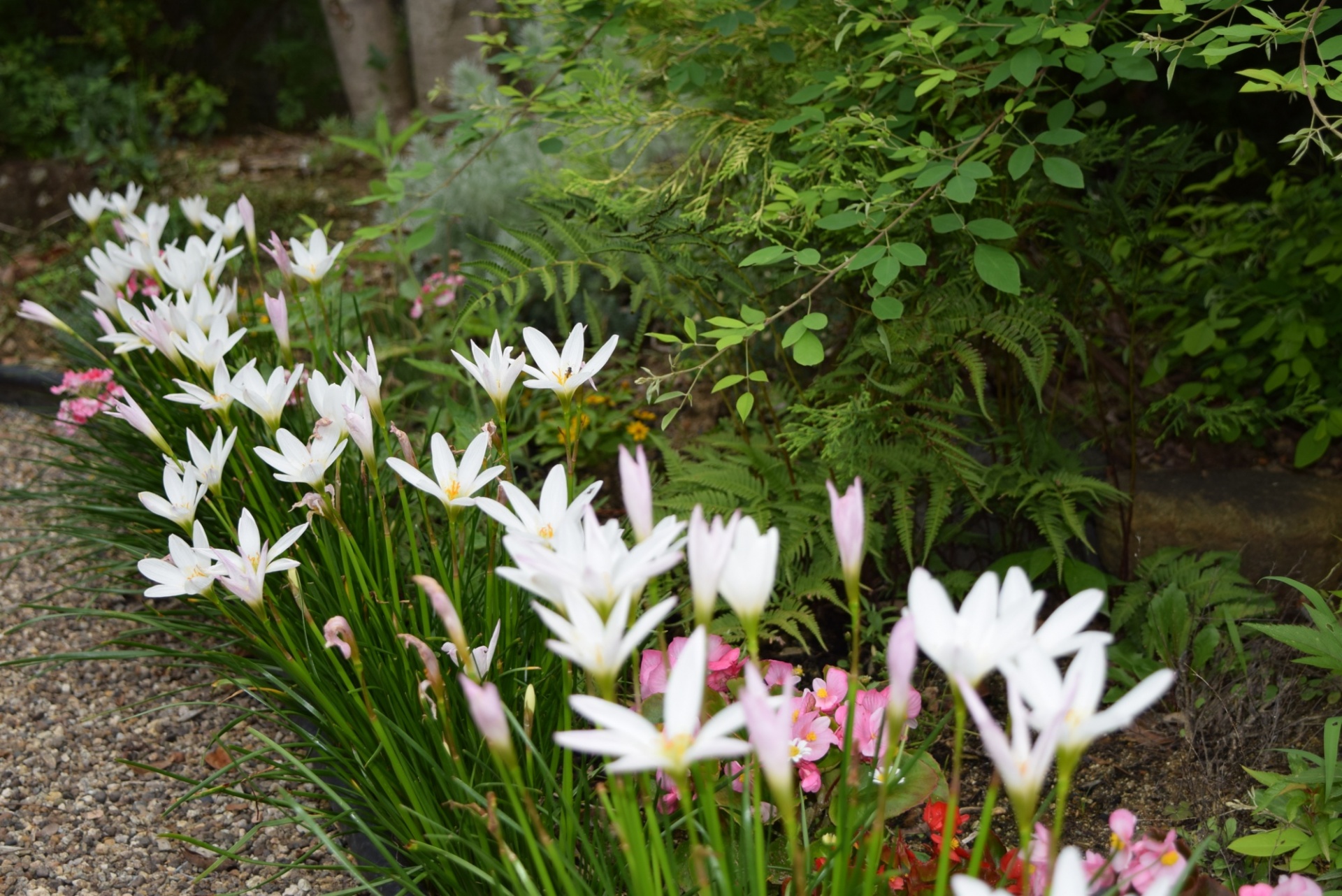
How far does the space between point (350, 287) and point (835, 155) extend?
2637 millimetres

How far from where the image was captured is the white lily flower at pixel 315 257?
230cm

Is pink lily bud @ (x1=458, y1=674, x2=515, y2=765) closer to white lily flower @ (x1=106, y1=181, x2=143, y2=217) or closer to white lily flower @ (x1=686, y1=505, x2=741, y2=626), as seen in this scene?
white lily flower @ (x1=686, y1=505, x2=741, y2=626)

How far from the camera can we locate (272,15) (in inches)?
309

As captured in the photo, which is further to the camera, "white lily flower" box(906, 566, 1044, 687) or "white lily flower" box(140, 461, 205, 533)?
"white lily flower" box(140, 461, 205, 533)

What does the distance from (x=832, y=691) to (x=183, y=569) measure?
1.03m

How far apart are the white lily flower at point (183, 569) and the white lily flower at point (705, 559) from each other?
797 mm

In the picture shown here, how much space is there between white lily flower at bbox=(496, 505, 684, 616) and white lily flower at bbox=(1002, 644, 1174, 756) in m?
0.32

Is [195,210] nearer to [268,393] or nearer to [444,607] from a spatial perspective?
[268,393]

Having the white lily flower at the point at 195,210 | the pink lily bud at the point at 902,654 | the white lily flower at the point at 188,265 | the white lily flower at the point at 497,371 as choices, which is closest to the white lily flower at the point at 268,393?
the white lily flower at the point at 497,371

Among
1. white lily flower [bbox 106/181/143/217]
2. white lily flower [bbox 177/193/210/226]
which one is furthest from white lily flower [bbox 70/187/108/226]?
white lily flower [bbox 177/193/210/226]

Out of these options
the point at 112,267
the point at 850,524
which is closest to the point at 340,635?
the point at 850,524

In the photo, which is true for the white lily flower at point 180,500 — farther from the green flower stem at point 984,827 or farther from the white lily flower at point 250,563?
the green flower stem at point 984,827

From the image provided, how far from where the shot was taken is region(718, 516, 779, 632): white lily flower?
3.22 ft

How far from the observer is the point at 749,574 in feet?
3.22
